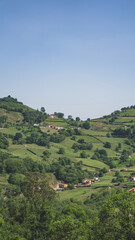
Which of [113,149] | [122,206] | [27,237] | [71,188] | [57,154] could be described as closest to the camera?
[122,206]

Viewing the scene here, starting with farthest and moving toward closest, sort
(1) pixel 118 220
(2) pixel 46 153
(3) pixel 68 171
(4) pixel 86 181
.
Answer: (2) pixel 46 153, (3) pixel 68 171, (4) pixel 86 181, (1) pixel 118 220

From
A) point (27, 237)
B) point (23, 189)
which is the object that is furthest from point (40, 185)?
point (27, 237)

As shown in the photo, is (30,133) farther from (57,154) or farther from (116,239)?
(116,239)

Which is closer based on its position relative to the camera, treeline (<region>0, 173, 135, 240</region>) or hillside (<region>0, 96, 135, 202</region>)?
treeline (<region>0, 173, 135, 240</region>)

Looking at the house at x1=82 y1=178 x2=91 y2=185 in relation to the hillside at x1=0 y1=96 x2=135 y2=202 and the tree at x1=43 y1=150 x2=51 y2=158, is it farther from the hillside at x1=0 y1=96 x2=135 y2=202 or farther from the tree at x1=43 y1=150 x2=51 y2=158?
the tree at x1=43 y1=150 x2=51 y2=158

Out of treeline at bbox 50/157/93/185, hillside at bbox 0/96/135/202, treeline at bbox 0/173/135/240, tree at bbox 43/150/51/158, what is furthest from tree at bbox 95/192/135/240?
tree at bbox 43/150/51/158

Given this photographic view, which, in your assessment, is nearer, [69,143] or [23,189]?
[23,189]

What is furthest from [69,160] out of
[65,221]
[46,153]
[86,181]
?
[65,221]

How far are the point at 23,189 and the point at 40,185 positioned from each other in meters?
5.24

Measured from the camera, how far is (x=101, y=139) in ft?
655

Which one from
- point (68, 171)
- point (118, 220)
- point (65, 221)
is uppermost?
point (118, 220)

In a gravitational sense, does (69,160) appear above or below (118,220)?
below

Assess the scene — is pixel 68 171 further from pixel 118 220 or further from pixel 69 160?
pixel 118 220

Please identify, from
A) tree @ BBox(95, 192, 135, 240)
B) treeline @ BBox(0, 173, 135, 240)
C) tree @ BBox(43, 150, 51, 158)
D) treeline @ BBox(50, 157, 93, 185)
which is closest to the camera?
tree @ BBox(95, 192, 135, 240)
